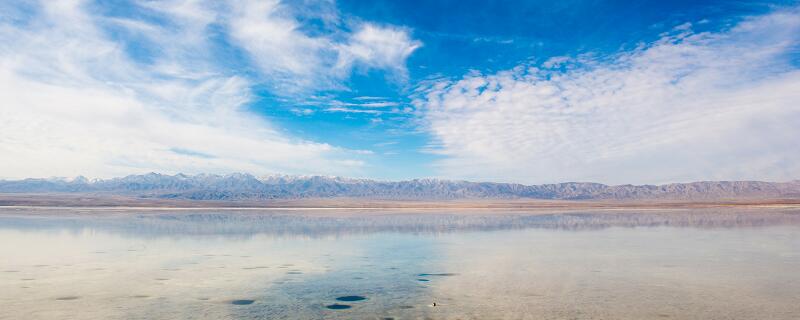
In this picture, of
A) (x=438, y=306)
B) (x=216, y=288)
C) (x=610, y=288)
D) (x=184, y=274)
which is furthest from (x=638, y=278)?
(x=184, y=274)

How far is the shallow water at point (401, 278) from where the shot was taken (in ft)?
32.0

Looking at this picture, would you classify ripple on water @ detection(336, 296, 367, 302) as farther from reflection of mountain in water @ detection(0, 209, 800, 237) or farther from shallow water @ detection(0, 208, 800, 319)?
reflection of mountain in water @ detection(0, 209, 800, 237)

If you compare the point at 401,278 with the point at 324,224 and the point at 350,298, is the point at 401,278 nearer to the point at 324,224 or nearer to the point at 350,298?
the point at 350,298

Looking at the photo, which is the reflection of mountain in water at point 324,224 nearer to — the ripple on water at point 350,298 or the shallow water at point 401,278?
the shallow water at point 401,278

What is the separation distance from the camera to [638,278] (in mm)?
13125

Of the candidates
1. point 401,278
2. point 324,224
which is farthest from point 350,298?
point 324,224

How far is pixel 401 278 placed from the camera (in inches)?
523

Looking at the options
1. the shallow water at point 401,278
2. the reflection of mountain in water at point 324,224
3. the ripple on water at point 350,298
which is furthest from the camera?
the reflection of mountain in water at point 324,224

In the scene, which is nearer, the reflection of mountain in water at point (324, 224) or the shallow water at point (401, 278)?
the shallow water at point (401, 278)

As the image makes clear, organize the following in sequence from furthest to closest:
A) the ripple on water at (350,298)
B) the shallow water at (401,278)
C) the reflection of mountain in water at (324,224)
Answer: the reflection of mountain in water at (324,224) → the ripple on water at (350,298) → the shallow water at (401,278)

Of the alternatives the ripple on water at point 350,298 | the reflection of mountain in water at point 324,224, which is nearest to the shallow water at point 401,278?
the ripple on water at point 350,298

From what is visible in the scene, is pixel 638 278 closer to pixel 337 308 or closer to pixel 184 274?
pixel 337 308

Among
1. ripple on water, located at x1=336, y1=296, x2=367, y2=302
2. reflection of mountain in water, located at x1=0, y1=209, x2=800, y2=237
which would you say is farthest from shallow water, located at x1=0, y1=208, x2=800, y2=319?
reflection of mountain in water, located at x1=0, y1=209, x2=800, y2=237

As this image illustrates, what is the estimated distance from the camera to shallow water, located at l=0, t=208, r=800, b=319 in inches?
384
